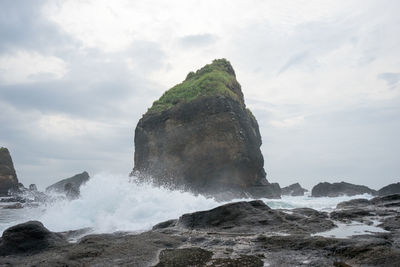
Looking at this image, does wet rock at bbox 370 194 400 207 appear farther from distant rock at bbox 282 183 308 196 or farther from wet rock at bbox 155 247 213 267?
distant rock at bbox 282 183 308 196

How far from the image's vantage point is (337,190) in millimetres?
43719

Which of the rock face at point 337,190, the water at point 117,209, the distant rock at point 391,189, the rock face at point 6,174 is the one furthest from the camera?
the rock face at point 6,174

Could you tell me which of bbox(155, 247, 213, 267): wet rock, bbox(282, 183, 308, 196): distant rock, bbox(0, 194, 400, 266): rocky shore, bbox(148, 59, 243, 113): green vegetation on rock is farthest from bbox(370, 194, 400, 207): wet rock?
bbox(282, 183, 308, 196): distant rock

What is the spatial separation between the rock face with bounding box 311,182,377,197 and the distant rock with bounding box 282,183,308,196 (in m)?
9.14

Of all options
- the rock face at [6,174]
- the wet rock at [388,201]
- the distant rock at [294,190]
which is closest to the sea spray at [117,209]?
the wet rock at [388,201]

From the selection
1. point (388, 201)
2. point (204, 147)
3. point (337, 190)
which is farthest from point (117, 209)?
point (337, 190)

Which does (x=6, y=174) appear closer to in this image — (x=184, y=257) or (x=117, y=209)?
(x=117, y=209)

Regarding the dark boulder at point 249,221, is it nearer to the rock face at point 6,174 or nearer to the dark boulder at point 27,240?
the dark boulder at point 27,240

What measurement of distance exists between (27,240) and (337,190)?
44387 millimetres

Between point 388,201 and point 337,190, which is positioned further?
point 337,190

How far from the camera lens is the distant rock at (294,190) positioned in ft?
178

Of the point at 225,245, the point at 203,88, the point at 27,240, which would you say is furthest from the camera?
the point at 203,88

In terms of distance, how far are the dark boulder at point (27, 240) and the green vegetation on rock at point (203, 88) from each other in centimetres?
2638

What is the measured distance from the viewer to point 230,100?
31844 millimetres
